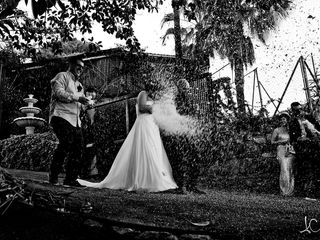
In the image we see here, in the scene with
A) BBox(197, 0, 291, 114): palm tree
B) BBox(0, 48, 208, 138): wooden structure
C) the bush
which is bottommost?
the bush

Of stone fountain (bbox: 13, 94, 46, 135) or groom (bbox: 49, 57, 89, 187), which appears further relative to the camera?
stone fountain (bbox: 13, 94, 46, 135)

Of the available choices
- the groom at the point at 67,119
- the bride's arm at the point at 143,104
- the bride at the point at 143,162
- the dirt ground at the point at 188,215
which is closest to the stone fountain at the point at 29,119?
the bride at the point at 143,162

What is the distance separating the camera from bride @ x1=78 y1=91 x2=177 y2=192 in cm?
666

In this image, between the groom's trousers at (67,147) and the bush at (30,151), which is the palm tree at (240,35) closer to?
the bush at (30,151)

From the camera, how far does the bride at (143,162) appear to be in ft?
Result: 21.9

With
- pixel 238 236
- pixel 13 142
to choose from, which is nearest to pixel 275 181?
pixel 238 236

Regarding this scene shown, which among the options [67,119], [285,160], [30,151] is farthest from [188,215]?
[30,151]

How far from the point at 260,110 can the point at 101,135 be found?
14.4 feet

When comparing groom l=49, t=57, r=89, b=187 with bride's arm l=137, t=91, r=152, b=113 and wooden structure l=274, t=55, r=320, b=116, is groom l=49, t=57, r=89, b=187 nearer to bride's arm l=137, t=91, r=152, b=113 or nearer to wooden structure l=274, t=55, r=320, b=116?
bride's arm l=137, t=91, r=152, b=113

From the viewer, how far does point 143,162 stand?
6.83 metres

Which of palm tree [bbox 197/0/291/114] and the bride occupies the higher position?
palm tree [bbox 197/0/291/114]

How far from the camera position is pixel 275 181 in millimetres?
8352

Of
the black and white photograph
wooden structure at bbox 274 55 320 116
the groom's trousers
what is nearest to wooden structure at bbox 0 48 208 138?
the black and white photograph

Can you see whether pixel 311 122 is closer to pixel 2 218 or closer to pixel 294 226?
pixel 294 226
